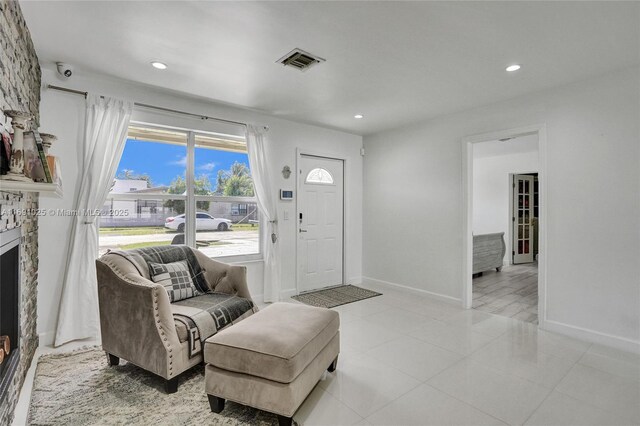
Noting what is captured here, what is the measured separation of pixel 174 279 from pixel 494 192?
22.8ft

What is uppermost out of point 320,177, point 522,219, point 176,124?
point 176,124

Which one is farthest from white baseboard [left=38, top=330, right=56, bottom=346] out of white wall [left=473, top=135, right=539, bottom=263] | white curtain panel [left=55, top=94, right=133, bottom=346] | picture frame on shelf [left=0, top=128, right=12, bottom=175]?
white wall [left=473, top=135, right=539, bottom=263]

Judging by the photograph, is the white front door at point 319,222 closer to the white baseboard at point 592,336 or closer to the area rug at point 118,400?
the area rug at point 118,400

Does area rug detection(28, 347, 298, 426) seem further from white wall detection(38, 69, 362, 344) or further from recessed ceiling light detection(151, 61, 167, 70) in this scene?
recessed ceiling light detection(151, 61, 167, 70)

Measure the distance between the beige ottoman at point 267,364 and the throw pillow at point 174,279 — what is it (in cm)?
86

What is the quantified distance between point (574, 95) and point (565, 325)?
2.23 meters

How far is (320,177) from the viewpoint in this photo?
4.82m

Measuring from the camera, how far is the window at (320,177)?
15.4 feet

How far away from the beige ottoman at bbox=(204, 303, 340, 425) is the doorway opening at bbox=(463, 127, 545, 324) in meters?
2.71

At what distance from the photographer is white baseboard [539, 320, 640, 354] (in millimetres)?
2707

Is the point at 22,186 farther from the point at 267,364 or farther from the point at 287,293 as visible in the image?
the point at 287,293

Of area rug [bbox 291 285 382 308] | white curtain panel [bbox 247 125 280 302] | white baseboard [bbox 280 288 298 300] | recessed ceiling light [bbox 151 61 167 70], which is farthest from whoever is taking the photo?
white baseboard [bbox 280 288 298 300]

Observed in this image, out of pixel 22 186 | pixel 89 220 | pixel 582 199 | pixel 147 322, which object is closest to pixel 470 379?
pixel 582 199

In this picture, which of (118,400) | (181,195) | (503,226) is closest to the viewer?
(118,400)
